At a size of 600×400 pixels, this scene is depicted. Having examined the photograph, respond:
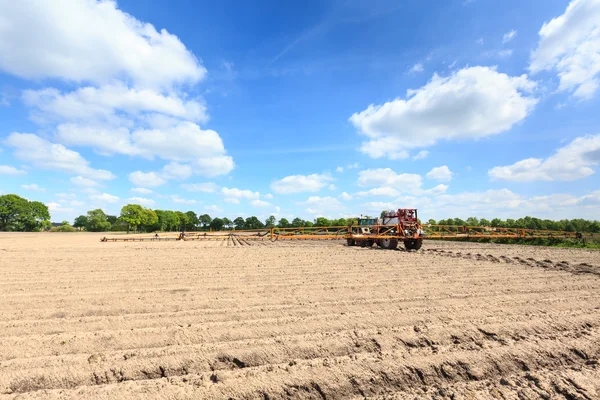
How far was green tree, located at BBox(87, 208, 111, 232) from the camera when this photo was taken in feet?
325

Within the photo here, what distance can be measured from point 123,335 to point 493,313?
18.5 feet

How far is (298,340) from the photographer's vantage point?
13.0 feet

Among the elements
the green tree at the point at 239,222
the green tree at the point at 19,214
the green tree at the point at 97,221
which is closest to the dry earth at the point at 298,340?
the green tree at the point at 19,214

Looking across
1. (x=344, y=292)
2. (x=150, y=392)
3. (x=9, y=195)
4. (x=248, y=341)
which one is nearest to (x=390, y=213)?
(x=344, y=292)

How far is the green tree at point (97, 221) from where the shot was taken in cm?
9917

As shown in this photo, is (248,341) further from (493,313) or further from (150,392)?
(493,313)

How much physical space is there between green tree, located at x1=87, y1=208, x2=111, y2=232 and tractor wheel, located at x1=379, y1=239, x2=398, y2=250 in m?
104

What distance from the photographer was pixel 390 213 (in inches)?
710

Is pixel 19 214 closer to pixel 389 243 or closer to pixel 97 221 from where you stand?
pixel 97 221

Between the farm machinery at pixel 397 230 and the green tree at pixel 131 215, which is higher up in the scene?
the green tree at pixel 131 215

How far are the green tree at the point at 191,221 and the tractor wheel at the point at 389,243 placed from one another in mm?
101570

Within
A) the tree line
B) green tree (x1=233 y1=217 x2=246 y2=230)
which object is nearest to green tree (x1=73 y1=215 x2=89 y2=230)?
the tree line

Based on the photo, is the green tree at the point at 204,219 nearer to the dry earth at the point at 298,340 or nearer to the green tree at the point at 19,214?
the green tree at the point at 19,214

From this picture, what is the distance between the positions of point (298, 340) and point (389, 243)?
15.1 meters
